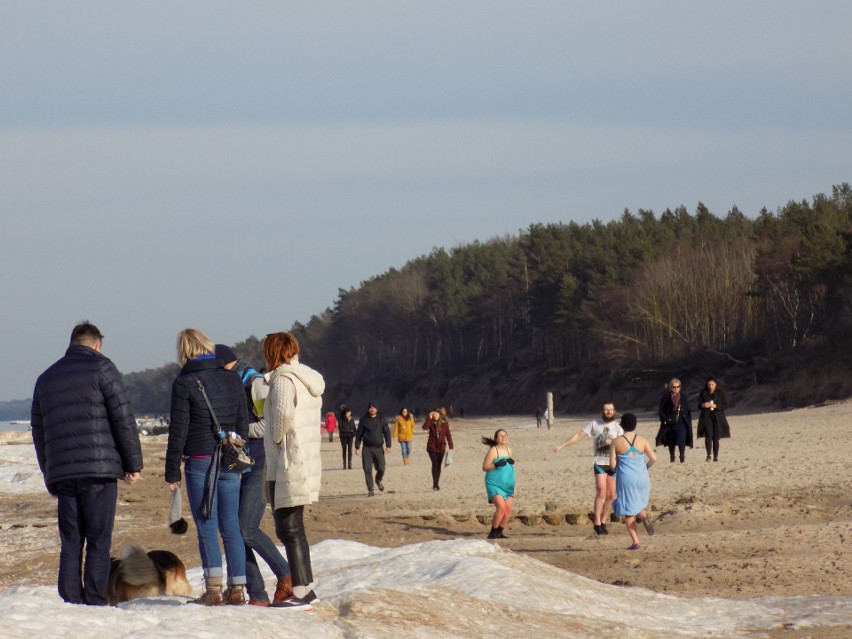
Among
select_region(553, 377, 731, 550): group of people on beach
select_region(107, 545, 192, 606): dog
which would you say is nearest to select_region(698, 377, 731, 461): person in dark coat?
select_region(553, 377, 731, 550): group of people on beach

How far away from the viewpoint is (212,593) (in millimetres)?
8117

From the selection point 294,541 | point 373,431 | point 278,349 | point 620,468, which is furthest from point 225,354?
point 373,431

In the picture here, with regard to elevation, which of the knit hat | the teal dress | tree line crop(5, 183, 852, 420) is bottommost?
the teal dress

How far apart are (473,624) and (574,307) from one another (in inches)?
3367

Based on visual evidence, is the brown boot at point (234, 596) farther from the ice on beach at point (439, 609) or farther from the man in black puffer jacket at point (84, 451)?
the man in black puffer jacket at point (84, 451)

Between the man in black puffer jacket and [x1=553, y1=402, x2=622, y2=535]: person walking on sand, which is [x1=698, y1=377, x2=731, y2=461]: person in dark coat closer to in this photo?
[x1=553, y1=402, x2=622, y2=535]: person walking on sand

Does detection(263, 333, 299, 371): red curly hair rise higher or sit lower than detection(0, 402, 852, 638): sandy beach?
higher

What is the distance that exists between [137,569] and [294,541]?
5.05 feet

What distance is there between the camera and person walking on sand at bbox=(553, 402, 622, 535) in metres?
14.8

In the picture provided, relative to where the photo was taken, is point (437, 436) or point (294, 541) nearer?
A: point (294, 541)

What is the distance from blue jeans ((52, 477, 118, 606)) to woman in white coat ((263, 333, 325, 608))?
104 centimetres

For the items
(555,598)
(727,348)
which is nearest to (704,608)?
(555,598)

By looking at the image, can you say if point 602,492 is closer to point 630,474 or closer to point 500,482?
point 500,482

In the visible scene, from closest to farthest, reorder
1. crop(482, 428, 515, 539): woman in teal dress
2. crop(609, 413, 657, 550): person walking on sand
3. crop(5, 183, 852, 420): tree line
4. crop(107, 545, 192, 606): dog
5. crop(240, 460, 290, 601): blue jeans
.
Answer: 1. crop(240, 460, 290, 601): blue jeans
2. crop(107, 545, 192, 606): dog
3. crop(609, 413, 657, 550): person walking on sand
4. crop(482, 428, 515, 539): woman in teal dress
5. crop(5, 183, 852, 420): tree line
